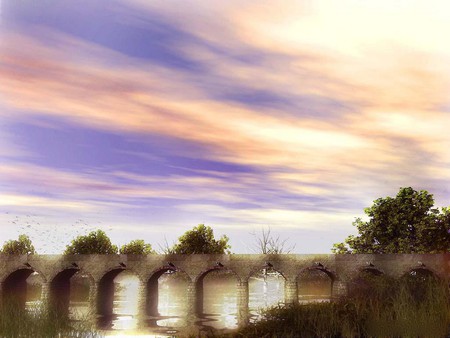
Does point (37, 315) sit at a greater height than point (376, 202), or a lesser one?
lesser

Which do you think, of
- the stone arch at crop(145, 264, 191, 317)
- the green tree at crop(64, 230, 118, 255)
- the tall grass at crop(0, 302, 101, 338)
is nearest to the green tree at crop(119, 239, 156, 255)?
the green tree at crop(64, 230, 118, 255)

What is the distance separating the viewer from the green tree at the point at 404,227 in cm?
5709

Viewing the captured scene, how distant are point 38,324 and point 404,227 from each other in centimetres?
5043

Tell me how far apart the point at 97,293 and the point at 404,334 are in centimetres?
4399

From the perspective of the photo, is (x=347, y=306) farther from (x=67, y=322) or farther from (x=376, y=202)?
(x=376, y=202)

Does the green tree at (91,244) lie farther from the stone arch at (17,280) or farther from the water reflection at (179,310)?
the stone arch at (17,280)

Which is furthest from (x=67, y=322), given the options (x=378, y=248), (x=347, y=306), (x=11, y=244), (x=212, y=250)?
(x=11, y=244)

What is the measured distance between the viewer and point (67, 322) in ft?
55.3

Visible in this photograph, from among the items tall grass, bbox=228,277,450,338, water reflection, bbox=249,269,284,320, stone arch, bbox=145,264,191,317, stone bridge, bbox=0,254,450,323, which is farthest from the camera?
stone arch, bbox=145,264,191,317

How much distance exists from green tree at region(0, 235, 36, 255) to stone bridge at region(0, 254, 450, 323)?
138ft

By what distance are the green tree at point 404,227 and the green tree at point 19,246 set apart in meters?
64.2

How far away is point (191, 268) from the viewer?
168 feet

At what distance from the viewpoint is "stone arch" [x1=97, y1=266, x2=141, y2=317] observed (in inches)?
2076

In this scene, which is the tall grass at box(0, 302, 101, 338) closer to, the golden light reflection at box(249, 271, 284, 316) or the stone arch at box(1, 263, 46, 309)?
the golden light reflection at box(249, 271, 284, 316)
